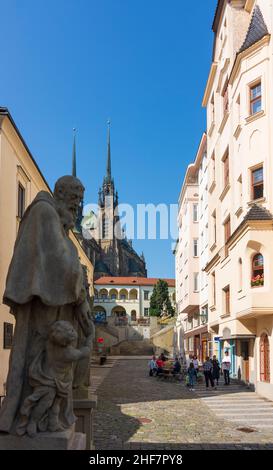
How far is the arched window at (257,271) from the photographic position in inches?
739

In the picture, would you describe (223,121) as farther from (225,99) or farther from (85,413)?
→ (85,413)

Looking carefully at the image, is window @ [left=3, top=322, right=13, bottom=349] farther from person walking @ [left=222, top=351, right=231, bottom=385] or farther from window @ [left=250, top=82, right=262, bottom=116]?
window @ [left=250, top=82, right=262, bottom=116]

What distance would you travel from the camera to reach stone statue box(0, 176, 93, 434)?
3.42 meters

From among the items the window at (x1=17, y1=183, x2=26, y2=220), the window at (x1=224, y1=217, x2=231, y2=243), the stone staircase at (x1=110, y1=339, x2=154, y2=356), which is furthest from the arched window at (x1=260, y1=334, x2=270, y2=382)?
the stone staircase at (x1=110, y1=339, x2=154, y2=356)

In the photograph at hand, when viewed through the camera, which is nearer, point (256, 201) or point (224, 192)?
point (256, 201)

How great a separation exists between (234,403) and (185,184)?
98.3 feet

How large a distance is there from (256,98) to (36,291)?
19.8 metres

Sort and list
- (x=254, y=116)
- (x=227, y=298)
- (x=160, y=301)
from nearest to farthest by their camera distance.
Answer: (x=254, y=116)
(x=227, y=298)
(x=160, y=301)

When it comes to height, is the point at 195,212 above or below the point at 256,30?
below

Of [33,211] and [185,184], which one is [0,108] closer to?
[33,211]

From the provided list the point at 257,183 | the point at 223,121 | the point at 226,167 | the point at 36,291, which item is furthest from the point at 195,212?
the point at 36,291

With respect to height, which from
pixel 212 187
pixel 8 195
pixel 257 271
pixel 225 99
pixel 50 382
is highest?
pixel 225 99

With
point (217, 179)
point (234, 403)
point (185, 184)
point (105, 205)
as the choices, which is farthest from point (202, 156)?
point (105, 205)

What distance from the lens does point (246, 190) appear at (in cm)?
2094
